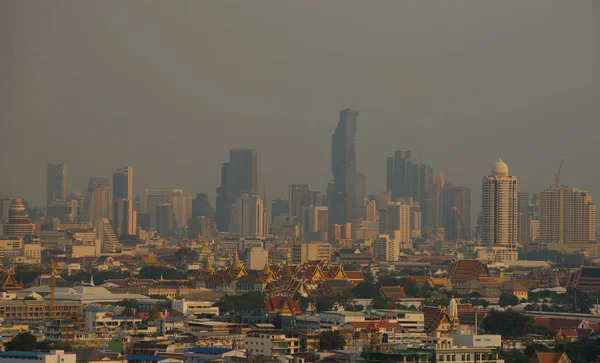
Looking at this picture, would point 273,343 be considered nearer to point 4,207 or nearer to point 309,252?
point 309,252

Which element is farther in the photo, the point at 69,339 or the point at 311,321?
the point at 311,321

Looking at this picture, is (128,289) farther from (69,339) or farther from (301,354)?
(301,354)

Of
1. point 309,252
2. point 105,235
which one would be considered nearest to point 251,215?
point 105,235

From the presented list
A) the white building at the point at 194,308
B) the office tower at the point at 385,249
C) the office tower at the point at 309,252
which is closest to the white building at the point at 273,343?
the white building at the point at 194,308

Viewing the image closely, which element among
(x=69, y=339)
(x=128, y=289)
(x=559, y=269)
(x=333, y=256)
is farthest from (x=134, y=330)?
(x=333, y=256)

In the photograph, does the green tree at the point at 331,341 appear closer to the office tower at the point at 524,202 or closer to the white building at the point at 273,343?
the white building at the point at 273,343

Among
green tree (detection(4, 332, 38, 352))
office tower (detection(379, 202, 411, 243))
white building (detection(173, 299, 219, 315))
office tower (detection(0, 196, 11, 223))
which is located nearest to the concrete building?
office tower (detection(0, 196, 11, 223))

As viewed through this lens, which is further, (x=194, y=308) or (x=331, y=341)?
(x=194, y=308)
